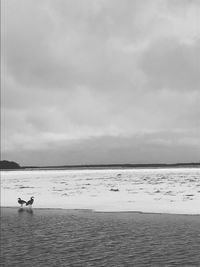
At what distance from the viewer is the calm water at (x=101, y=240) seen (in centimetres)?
2050

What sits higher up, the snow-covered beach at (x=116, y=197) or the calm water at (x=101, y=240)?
the snow-covered beach at (x=116, y=197)

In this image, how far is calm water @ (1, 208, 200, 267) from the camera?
2050cm

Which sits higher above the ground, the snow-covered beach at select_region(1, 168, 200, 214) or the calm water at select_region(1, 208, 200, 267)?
the snow-covered beach at select_region(1, 168, 200, 214)

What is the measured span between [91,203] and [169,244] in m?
21.2

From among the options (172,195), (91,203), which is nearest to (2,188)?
(91,203)

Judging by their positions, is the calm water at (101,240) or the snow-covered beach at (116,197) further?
the snow-covered beach at (116,197)

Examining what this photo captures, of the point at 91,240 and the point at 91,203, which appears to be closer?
the point at 91,240

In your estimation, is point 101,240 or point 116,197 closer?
point 101,240

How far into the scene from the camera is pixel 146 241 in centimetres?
2431

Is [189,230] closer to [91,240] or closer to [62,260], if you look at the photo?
[91,240]

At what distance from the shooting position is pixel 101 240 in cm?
2527

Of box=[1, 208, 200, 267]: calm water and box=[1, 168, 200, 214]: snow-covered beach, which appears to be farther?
box=[1, 168, 200, 214]: snow-covered beach

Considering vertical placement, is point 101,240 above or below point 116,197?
below

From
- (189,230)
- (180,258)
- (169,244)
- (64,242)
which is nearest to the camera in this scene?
(180,258)
